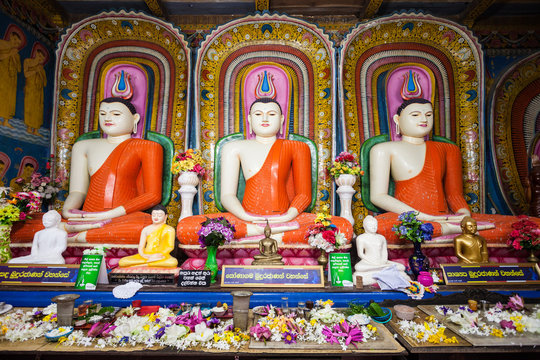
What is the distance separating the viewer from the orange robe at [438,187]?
4770 mm

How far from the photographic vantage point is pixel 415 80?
573cm

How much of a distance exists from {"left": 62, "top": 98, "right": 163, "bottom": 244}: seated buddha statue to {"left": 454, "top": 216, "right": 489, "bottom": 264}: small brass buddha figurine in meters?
4.19

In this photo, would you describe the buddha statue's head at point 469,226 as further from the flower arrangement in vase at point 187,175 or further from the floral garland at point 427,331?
the flower arrangement in vase at point 187,175

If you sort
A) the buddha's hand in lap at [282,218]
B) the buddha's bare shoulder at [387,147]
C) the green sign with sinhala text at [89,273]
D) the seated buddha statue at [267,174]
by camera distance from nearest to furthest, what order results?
the green sign with sinhala text at [89,273] < the buddha's hand in lap at [282,218] < the seated buddha statue at [267,174] < the buddha's bare shoulder at [387,147]

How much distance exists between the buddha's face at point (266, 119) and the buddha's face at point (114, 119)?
220 cm

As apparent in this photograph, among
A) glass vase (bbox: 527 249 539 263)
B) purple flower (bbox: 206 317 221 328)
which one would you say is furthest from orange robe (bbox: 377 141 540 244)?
purple flower (bbox: 206 317 221 328)

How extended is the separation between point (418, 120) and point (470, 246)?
7.89ft

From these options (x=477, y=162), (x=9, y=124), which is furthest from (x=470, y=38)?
(x=9, y=124)

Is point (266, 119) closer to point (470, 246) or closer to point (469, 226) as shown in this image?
point (469, 226)

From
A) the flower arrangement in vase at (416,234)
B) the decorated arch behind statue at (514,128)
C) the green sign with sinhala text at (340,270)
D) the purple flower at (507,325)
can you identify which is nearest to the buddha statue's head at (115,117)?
the green sign with sinhala text at (340,270)

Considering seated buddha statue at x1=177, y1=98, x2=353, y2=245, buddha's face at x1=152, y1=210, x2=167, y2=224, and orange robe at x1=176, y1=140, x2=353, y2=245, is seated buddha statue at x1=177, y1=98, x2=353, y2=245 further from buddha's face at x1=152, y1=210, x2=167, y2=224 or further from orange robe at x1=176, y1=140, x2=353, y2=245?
buddha's face at x1=152, y1=210, x2=167, y2=224

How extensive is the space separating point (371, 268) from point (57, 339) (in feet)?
10.2

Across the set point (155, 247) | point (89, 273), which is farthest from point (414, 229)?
point (89, 273)

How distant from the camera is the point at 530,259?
3.86 meters
